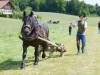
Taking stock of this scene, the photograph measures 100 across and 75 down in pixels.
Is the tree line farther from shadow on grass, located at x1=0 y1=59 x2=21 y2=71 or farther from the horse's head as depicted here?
the horse's head

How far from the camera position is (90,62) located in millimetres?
10758

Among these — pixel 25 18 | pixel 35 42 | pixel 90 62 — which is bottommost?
pixel 90 62

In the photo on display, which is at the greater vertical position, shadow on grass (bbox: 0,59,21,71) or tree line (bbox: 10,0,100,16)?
tree line (bbox: 10,0,100,16)

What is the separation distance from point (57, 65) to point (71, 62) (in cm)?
98

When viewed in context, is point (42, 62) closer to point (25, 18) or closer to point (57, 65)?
point (57, 65)

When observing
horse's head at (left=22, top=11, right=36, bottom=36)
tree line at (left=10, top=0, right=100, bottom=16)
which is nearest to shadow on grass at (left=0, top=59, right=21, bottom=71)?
horse's head at (left=22, top=11, right=36, bottom=36)

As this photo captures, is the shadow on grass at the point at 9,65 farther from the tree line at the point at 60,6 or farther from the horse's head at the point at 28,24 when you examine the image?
the tree line at the point at 60,6

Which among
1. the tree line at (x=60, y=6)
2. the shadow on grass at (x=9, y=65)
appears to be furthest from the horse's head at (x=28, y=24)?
the tree line at (x=60, y=6)

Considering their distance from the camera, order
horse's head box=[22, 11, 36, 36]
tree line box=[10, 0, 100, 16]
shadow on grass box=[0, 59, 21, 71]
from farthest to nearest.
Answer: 1. tree line box=[10, 0, 100, 16]
2. shadow on grass box=[0, 59, 21, 71]
3. horse's head box=[22, 11, 36, 36]

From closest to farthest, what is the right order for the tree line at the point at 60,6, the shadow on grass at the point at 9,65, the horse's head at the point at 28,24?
1. the horse's head at the point at 28,24
2. the shadow on grass at the point at 9,65
3. the tree line at the point at 60,6

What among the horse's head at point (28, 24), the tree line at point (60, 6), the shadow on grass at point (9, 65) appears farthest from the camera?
the tree line at point (60, 6)

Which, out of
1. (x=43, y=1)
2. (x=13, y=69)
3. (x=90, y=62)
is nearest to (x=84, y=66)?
(x=90, y=62)

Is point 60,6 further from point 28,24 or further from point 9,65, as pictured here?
point 28,24

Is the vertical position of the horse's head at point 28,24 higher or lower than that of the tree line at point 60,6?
lower
